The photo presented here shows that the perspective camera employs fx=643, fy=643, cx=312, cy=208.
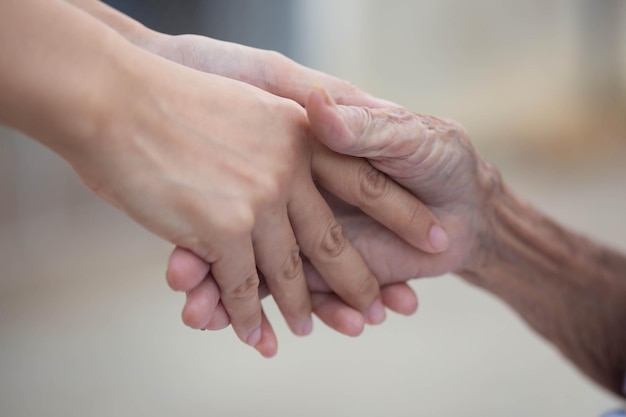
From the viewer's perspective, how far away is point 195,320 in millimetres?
852

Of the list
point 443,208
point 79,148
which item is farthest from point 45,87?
point 443,208

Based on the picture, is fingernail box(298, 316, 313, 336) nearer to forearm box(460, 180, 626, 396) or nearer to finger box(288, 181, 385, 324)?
finger box(288, 181, 385, 324)

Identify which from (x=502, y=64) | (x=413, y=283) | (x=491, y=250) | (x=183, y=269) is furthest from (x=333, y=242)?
(x=502, y=64)

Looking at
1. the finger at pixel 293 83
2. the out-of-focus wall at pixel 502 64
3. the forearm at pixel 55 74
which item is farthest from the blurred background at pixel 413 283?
the forearm at pixel 55 74

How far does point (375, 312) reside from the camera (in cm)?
108

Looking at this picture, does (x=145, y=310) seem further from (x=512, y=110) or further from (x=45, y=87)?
(x=512, y=110)

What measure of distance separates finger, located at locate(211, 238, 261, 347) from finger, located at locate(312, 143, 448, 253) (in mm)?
164

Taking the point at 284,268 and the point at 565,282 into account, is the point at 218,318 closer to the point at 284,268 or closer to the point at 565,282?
the point at 284,268

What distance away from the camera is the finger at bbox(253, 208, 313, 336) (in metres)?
0.86

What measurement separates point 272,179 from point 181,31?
1526 millimetres

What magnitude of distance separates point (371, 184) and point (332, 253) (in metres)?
0.13

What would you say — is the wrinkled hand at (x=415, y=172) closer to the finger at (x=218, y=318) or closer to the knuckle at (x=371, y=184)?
the knuckle at (x=371, y=184)

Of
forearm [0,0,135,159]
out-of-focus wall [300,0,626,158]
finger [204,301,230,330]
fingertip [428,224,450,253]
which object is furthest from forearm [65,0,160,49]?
out-of-focus wall [300,0,626,158]

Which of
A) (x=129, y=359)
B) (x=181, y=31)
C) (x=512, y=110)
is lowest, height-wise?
(x=129, y=359)
